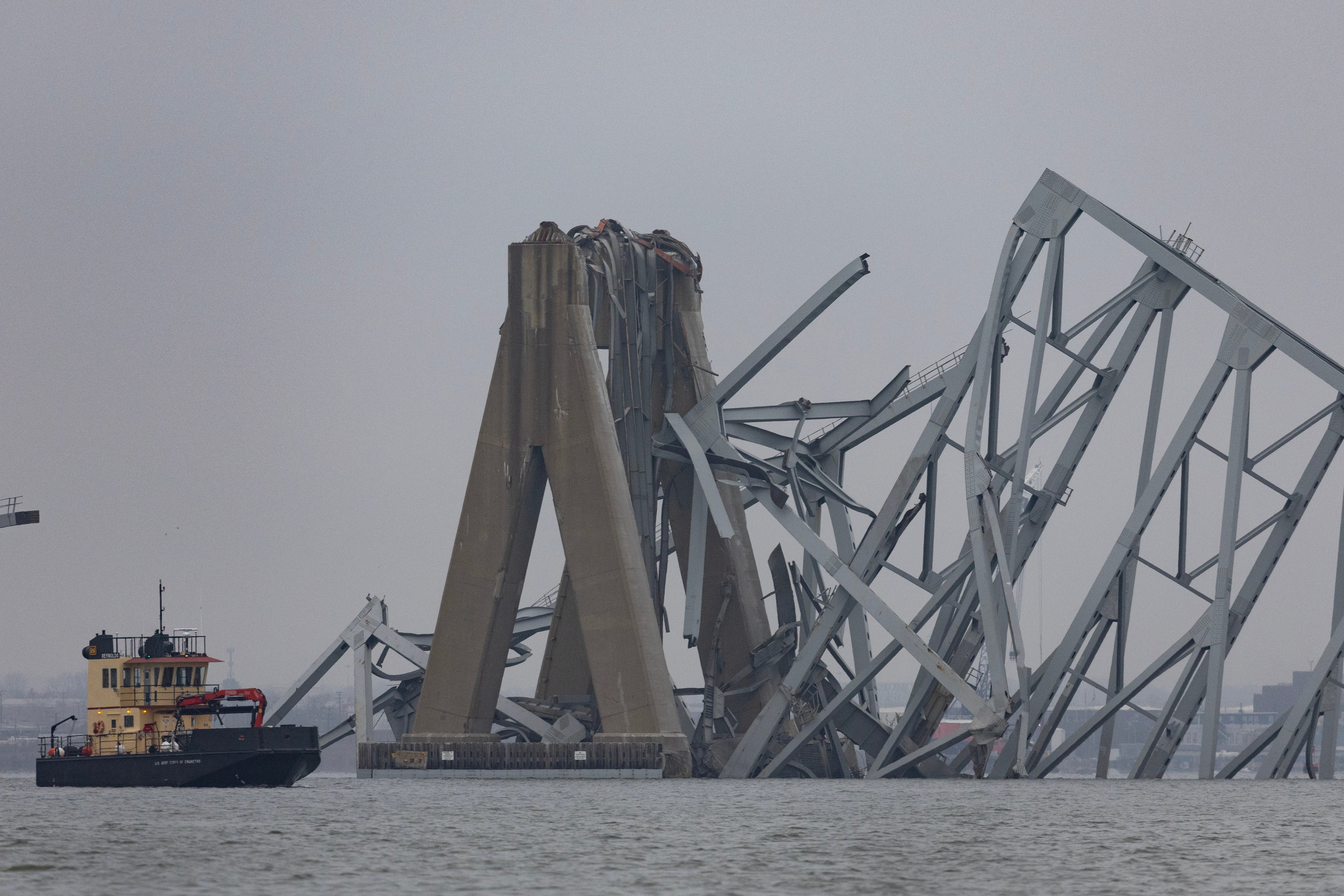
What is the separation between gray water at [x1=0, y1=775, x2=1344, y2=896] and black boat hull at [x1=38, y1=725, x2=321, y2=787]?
2207 millimetres

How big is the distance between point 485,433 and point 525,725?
11.2 meters

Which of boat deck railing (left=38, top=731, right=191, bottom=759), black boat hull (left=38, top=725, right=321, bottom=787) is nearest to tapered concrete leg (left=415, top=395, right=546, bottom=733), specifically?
black boat hull (left=38, top=725, right=321, bottom=787)

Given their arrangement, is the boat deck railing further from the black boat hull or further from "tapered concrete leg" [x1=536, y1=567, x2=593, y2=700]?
"tapered concrete leg" [x1=536, y1=567, x2=593, y2=700]

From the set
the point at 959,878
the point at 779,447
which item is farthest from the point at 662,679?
the point at 959,878

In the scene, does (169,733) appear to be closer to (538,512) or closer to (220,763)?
(220,763)

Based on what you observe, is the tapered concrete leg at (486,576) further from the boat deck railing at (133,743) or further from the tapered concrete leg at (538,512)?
the boat deck railing at (133,743)

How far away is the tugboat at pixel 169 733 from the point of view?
73.7 metres

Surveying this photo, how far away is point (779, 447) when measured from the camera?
A: 281 ft

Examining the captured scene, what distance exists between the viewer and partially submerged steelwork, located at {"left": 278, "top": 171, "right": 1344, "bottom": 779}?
223 feet

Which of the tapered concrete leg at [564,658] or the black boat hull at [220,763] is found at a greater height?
the tapered concrete leg at [564,658]

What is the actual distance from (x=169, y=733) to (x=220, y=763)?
320 centimetres

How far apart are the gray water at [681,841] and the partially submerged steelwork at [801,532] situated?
4239mm

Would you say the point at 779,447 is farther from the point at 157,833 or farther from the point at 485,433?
the point at 157,833

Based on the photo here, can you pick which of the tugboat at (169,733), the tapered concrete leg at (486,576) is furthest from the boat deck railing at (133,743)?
the tapered concrete leg at (486,576)
